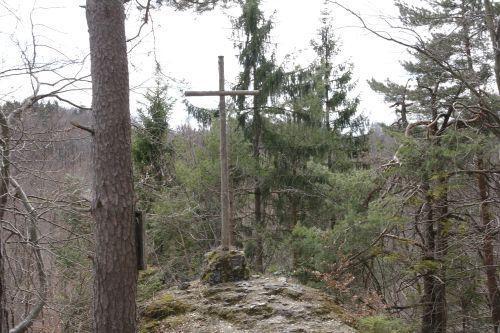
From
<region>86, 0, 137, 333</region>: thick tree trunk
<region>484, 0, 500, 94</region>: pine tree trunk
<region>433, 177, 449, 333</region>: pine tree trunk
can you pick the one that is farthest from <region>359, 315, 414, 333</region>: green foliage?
<region>484, 0, 500, 94</region>: pine tree trunk

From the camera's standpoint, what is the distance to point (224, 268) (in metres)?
6.64

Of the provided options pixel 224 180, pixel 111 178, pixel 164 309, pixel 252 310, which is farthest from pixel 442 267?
pixel 111 178

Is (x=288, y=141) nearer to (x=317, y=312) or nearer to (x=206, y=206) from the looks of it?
(x=206, y=206)

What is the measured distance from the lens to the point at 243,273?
22.1ft

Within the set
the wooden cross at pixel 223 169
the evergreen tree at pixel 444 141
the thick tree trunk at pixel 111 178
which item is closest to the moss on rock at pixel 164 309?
the wooden cross at pixel 223 169

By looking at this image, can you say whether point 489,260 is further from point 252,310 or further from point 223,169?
point 223,169

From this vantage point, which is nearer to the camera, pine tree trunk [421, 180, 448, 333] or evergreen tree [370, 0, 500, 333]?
evergreen tree [370, 0, 500, 333]

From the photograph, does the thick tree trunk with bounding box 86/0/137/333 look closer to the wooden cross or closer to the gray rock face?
the gray rock face

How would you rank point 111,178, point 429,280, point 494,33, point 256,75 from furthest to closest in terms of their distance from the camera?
point 256,75
point 429,280
point 494,33
point 111,178

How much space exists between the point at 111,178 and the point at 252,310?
2847mm

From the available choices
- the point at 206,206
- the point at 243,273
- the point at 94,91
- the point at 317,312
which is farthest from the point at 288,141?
the point at 94,91

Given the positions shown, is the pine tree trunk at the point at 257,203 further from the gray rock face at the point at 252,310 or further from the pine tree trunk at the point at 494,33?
the pine tree trunk at the point at 494,33

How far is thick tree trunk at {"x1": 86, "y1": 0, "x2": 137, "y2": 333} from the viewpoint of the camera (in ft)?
12.1

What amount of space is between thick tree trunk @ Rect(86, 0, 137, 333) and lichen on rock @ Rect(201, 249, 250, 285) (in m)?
2.86
